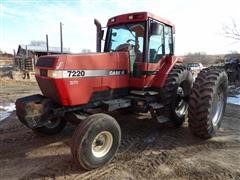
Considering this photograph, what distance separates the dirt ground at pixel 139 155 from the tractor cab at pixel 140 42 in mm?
1266

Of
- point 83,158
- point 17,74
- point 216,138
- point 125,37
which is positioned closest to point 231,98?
point 216,138

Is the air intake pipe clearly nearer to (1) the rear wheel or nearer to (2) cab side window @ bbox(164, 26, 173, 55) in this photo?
(2) cab side window @ bbox(164, 26, 173, 55)

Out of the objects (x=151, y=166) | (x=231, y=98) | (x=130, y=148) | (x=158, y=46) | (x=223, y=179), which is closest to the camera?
(x=223, y=179)

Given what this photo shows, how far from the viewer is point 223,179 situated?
14.9 ft

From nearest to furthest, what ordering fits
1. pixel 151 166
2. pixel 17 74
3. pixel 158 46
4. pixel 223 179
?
1. pixel 223 179
2. pixel 151 166
3. pixel 158 46
4. pixel 17 74

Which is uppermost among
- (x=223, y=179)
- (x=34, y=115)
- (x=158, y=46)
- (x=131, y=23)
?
(x=131, y=23)

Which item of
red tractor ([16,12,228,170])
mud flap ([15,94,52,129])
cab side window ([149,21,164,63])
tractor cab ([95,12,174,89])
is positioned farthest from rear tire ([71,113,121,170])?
cab side window ([149,21,164,63])

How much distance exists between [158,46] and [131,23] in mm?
823

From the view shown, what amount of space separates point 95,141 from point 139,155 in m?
1.00

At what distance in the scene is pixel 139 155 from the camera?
214 inches

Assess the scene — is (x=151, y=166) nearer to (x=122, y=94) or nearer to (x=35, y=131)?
(x=122, y=94)

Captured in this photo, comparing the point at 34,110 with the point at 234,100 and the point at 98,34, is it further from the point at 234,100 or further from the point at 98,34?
the point at 234,100

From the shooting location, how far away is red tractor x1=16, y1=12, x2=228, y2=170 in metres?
4.97

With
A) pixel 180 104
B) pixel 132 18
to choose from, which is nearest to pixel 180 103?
pixel 180 104
